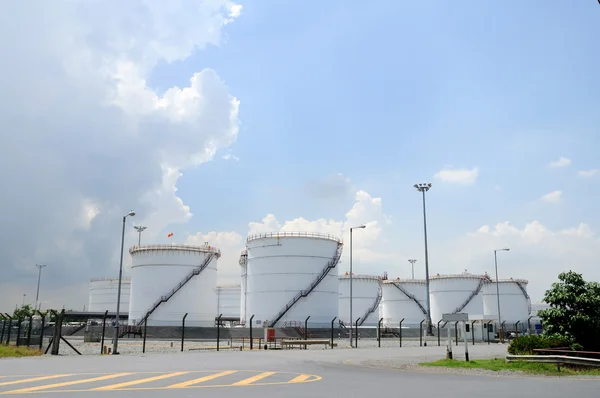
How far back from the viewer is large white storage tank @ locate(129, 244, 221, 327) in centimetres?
6894

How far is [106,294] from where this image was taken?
106375 mm

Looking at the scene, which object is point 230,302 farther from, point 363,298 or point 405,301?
point 405,301

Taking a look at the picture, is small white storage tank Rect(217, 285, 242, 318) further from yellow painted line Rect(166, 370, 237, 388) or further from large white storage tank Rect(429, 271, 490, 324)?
yellow painted line Rect(166, 370, 237, 388)

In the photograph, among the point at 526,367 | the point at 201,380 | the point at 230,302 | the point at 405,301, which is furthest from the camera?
the point at 405,301

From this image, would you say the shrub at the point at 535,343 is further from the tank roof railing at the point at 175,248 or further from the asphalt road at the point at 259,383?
the tank roof railing at the point at 175,248

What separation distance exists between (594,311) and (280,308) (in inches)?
1725

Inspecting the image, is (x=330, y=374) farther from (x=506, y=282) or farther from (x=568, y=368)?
(x=506, y=282)

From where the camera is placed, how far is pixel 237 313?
8819 cm

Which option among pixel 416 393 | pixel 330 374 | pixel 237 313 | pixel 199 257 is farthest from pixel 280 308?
pixel 416 393

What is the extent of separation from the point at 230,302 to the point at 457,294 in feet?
123

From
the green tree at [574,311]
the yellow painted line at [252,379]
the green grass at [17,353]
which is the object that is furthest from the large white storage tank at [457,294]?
the yellow painted line at [252,379]

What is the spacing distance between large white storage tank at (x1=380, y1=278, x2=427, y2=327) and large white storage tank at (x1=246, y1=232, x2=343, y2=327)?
29.8 m

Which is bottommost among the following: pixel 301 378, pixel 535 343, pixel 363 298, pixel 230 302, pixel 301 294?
pixel 301 378

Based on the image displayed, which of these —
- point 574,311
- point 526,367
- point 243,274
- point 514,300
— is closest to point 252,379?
point 526,367
